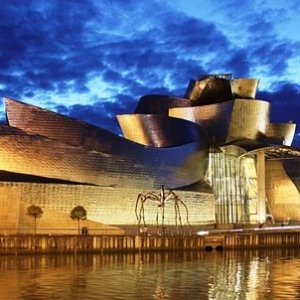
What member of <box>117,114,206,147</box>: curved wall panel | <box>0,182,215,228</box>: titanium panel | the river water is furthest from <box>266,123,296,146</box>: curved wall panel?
the river water

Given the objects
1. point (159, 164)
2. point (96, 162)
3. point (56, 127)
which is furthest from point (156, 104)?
point (56, 127)

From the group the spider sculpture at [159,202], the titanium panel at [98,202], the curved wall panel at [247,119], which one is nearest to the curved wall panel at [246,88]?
the curved wall panel at [247,119]

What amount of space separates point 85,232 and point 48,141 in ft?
22.4

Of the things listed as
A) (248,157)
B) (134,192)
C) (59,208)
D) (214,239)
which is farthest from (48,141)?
(248,157)

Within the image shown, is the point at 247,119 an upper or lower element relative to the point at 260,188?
upper

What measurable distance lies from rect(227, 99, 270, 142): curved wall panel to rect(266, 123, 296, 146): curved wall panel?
3116mm

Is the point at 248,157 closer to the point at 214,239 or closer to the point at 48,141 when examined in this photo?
the point at 214,239

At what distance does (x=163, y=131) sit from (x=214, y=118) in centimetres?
810

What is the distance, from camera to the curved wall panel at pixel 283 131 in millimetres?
65875

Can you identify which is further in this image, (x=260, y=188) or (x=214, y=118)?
(x=214, y=118)

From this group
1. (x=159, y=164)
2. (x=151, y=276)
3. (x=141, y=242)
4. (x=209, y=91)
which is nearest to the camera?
(x=151, y=276)

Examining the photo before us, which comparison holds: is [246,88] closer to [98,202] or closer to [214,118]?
[214,118]

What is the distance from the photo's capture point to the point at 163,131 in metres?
55.4

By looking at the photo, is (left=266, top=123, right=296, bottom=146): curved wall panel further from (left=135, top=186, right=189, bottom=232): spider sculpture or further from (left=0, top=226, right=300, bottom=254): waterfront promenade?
(left=0, top=226, right=300, bottom=254): waterfront promenade
